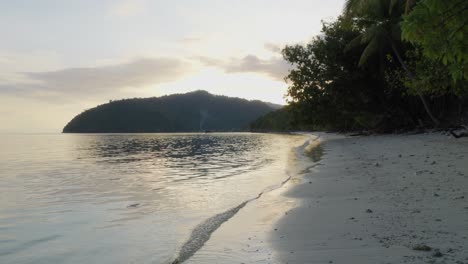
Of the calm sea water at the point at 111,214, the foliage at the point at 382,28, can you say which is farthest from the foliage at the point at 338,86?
the calm sea water at the point at 111,214

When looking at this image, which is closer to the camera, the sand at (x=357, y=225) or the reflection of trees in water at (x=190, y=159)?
the sand at (x=357, y=225)

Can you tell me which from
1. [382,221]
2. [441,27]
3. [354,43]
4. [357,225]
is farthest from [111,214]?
[354,43]

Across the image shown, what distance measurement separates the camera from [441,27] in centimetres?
501

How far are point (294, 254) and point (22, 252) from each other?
4.88m

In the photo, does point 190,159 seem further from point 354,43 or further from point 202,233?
point 202,233

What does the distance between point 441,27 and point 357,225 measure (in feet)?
10.9

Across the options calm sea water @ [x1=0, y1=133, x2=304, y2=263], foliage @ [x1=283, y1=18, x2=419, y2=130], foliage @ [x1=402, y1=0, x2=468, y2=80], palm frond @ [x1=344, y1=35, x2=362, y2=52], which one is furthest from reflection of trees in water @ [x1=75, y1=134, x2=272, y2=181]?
foliage @ [x1=402, y1=0, x2=468, y2=80]

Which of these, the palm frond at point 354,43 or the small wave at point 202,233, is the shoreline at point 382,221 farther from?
the palm frond at point 354,43

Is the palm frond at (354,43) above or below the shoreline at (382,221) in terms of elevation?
above

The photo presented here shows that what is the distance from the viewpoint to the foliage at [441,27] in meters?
4.82

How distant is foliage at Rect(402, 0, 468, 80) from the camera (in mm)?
4824

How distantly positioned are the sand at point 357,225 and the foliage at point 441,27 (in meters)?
2.40

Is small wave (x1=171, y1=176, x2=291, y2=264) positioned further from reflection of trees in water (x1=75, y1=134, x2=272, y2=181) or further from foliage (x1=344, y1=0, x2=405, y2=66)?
foliage (x1=344, y1=0, x2=405, y2=66)

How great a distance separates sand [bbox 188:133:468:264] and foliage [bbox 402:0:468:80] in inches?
94.5
